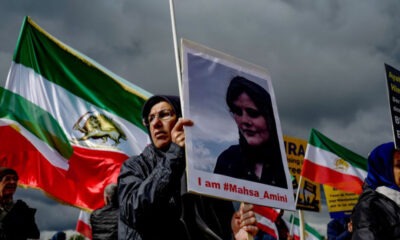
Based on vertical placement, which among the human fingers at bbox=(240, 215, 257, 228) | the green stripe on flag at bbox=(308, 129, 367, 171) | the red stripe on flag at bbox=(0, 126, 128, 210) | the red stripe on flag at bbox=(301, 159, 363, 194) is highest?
the green stripe on flag at bbox=(308, 129, 367, 171)

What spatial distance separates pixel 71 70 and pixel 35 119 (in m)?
0.98

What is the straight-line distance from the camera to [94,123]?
820 cm

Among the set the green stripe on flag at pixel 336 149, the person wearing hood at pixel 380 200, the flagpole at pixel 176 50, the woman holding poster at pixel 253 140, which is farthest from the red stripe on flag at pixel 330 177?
the flagpole at pixel 176 50

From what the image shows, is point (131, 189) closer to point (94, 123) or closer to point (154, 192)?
point (154, 192)

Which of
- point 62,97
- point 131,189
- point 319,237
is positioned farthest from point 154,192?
point 319,237

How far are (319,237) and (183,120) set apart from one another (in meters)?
16.6

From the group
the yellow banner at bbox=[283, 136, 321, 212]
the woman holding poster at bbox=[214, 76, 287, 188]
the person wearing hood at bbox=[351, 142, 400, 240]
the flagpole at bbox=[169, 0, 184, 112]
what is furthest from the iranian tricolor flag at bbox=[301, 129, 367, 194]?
the flagpole at bbox=[169, 0, 184, 112]

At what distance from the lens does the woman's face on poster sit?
3.36m

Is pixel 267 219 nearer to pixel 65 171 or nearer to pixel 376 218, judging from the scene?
pixel 65 171

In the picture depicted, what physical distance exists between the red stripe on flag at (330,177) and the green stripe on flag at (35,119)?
506 centimetres

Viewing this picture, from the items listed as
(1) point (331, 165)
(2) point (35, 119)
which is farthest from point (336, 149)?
(2) point (35, 119)

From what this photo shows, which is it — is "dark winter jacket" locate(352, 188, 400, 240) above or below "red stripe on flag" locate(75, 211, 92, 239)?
below

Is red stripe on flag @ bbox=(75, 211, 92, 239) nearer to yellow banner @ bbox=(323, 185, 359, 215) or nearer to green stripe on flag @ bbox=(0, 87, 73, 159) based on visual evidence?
green stripe on flag @ bbox=(0, 87, 73, 159)

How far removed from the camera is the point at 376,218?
4.61m
